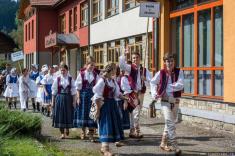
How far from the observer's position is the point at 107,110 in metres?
9.48

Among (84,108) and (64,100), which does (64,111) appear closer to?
(64,100)

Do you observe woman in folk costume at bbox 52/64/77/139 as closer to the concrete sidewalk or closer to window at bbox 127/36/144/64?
the concrete sidewalk

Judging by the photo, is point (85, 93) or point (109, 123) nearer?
point (109, 123)

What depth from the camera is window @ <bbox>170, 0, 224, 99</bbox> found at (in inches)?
537

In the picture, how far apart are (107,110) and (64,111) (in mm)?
3084

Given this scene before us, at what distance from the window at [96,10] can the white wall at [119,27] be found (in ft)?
1.16

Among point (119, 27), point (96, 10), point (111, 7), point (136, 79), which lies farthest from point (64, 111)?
point (96, 10)

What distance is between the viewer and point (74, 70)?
3794cm

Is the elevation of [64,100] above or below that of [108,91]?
below

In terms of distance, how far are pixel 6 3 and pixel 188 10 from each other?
→ 89260 mm

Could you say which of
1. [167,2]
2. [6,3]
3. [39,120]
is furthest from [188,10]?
[6,3]

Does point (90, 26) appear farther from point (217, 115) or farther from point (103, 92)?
point (103, 92)

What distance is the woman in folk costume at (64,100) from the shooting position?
12344 millimetres

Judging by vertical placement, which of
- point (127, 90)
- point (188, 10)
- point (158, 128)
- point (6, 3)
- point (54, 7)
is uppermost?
point (6, 3)
